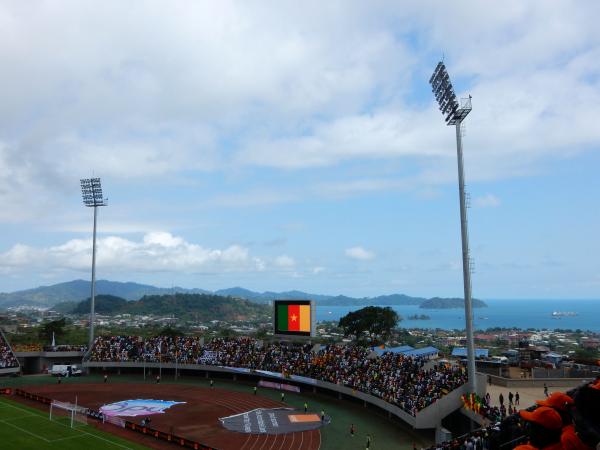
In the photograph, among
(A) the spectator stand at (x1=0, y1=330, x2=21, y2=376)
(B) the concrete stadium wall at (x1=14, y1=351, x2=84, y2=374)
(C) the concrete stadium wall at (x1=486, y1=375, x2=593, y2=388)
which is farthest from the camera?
(B) the concrete stadium wall at (x1=14, y1=351, x2=84, y2=374)

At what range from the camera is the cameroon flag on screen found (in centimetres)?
5044

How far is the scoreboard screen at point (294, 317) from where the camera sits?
5022cm

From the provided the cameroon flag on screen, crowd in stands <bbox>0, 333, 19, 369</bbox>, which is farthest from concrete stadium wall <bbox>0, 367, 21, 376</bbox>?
the cameroon flag on screen

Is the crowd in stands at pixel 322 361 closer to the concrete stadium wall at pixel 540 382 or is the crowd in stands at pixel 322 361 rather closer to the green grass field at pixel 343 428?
the green grass field at pixel 343 428

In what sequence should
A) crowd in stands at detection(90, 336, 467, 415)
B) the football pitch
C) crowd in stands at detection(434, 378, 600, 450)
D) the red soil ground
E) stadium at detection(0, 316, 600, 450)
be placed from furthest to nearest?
1. crowd in stands at detection(90, 336, 467, 415)
2. stadium at detection(0, 316, 600, 450)
3. the red soil ground
4. the football pitch
5. crowd in stands at detection(434, 378, 600, 450)

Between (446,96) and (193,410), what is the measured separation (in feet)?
108

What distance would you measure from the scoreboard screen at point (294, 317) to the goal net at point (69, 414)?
20540 mm

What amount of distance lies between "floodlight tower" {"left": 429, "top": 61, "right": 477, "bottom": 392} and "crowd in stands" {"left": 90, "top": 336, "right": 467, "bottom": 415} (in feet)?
13.0

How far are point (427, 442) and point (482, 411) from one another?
181 inches

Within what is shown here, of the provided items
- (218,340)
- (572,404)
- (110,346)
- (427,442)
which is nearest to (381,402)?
(427,442)

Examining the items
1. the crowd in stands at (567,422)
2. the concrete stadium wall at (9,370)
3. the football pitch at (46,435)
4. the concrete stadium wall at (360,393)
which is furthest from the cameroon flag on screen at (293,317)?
the crowd in stands at (567,422)

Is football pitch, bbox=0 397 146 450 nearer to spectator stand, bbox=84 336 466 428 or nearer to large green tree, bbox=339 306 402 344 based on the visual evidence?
spectator stand, bbox=84 336 466 428

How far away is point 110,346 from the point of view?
62.8 meters

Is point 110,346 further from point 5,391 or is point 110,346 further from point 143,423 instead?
point 143,423
